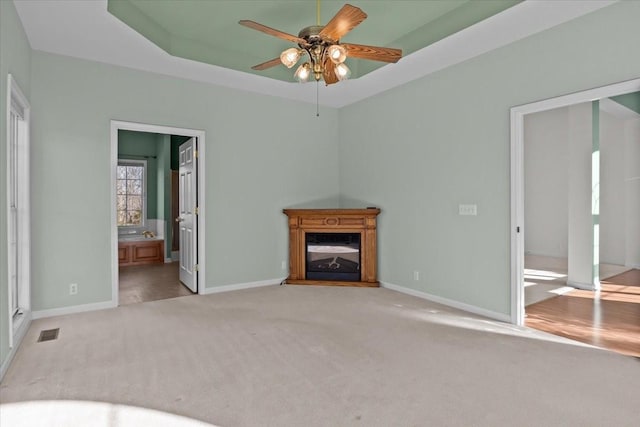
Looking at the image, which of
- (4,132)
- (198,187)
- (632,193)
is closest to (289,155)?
(198,187)

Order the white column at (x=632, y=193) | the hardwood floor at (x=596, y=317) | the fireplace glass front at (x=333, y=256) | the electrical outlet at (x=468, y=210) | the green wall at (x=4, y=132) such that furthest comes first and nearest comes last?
the white column at (x=632, y=193) < the fireplace glass front at (x=333, y=256) < the electrical outlet at (x=468, y=210) < the hardwood floor at (x=596, y=317) < the green wall at (x=4, y=132)

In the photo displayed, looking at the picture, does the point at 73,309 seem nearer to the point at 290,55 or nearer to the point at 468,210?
the point at 290,55

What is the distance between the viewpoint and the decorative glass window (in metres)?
7.71

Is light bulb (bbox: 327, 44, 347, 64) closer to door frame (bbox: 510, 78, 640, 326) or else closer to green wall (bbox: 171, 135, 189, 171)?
door frame (bbox: 510, 78, 640, 326)

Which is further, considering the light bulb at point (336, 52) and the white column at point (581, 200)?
the white column at point (581, 200)

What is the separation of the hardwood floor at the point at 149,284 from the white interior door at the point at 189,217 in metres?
0.21

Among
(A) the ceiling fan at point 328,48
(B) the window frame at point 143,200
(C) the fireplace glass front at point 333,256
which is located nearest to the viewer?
(A) the ceiling fan at point 328,48

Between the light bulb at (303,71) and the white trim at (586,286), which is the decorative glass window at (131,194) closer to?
the light bulb at (303,71)

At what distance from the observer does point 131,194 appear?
7.84 meters

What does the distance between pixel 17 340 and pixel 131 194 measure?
17.6 ft

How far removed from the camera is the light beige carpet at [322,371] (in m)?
2.02

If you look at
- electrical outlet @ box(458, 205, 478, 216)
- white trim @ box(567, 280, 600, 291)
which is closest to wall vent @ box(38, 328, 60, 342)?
electrical outlet @ box(458, 205, 478, 216)

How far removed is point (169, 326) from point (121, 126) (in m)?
2.35

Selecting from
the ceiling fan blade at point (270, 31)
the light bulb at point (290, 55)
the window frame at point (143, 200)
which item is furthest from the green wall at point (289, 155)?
the window frame at point (143, 200)
